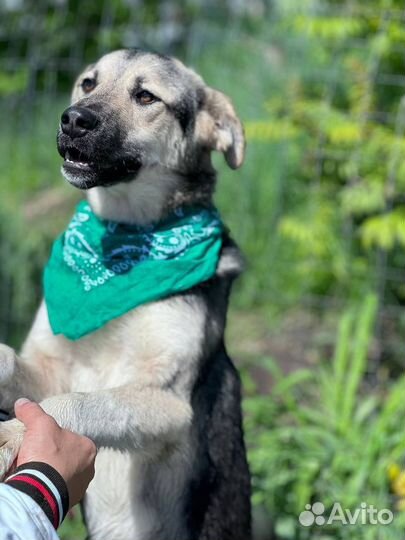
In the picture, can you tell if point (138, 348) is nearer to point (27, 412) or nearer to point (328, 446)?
point (27, 412)

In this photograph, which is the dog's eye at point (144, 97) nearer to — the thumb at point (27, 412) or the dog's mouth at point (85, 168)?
the dog's mouth at point (85, 168)

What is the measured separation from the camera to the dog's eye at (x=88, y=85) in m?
3.53

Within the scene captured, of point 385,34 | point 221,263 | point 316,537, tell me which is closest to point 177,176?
point 221,263

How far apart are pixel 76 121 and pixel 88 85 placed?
23.0 inches

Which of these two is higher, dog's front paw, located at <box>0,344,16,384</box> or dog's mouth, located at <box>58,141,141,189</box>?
dog's mouth, located at <box>58,141,141,189</box>

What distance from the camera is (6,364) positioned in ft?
9.82

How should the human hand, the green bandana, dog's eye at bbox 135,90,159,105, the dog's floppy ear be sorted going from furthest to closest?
the dog's floppy ear, dog's eye at bbox 135,90,159,105, the green bandana, the human hand

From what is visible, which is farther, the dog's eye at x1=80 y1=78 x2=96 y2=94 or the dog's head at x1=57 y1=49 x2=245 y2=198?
the dog's eye at x1=80 y1=78 x2=96 y2=94

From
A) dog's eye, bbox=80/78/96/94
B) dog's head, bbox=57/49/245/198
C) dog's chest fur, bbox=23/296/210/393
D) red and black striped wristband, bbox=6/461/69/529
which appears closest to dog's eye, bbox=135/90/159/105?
dog's head, bbox=57/49/245/198

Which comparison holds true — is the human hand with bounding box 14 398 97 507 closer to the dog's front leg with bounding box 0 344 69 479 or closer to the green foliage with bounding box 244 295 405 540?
the dog's front leg with bounding box 0 344 69 479

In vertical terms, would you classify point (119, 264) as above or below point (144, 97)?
below

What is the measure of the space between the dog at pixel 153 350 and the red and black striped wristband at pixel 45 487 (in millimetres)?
677

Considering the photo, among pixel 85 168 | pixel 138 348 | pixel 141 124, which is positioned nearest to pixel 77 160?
pixel 85 168

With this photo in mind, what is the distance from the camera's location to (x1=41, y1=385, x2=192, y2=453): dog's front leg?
2684 mm
